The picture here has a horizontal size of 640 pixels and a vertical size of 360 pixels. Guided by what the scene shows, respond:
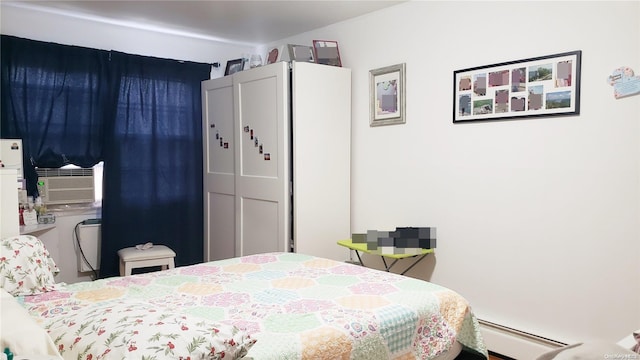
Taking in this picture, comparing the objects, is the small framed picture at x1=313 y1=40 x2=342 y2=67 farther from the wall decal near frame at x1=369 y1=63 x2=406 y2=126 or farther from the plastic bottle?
the plastic bottle

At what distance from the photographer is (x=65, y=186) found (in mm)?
3742

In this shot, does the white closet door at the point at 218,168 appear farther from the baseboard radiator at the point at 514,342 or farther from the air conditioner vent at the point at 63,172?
the baseboard radiator at the point at 514,342

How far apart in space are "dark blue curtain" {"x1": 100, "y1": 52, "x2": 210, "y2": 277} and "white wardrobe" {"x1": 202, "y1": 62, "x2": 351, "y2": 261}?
433 mm

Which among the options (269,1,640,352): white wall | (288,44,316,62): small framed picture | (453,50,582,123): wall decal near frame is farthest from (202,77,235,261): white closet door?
(453,50,582,123): wall decal near frame

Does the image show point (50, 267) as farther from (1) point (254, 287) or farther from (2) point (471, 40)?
(2) point (471, 40)

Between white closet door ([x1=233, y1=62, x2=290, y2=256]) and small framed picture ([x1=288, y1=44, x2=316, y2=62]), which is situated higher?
small framed picture ([x1=288, y1=44, x2=316, y2=62])

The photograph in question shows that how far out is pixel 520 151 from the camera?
2750mm

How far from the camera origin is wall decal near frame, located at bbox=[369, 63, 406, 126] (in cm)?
340

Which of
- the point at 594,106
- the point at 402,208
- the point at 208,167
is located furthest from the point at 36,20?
the point at 594,106

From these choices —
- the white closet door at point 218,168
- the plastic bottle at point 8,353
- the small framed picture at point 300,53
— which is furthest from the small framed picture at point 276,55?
the plastic bottle at point 8,353

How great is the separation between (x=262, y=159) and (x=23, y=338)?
8.65 feet

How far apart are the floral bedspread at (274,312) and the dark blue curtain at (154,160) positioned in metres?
1.83

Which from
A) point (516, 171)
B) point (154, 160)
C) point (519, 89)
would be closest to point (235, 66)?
point (154, 160)

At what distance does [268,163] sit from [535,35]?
6.77 feet
